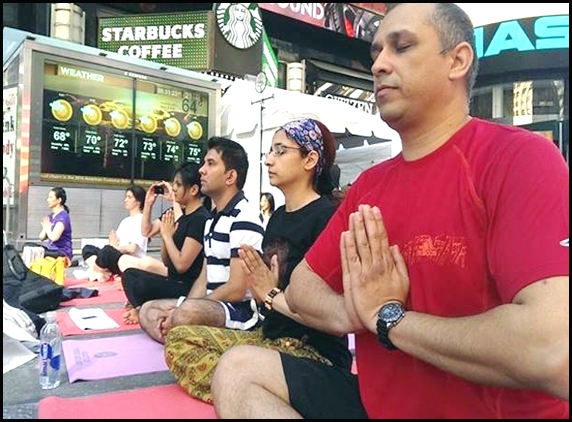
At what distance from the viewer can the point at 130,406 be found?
2.37 m

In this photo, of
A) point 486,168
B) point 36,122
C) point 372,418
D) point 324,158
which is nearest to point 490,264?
point 486,168

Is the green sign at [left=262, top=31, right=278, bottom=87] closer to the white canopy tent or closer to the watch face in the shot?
the white canopy tent

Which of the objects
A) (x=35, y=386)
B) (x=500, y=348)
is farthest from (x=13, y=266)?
(x=500, y=348)

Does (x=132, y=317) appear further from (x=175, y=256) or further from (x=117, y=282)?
(x=117, y=282)

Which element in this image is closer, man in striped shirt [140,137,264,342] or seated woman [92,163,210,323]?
man in striped shirt [140,137,264,342]

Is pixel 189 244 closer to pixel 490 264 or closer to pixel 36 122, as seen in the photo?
pixel 490 264

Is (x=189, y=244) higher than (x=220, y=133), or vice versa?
(x=220, y=133)

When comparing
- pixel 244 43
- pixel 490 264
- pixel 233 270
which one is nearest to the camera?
pixel 490 264

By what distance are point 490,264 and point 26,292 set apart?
4.09 m

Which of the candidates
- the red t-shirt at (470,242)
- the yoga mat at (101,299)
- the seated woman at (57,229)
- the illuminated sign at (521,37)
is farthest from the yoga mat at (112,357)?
the illuminated sign at (521,37)

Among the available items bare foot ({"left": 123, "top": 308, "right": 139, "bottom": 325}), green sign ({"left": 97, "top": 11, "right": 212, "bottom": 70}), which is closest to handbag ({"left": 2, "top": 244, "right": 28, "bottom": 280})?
bare foot ({"left": 123, "top": 308, "right": 139, "bottom": 325})

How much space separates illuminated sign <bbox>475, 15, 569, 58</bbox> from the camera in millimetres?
10906

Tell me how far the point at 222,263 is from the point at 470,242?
6.65ft

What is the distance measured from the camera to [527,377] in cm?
100
